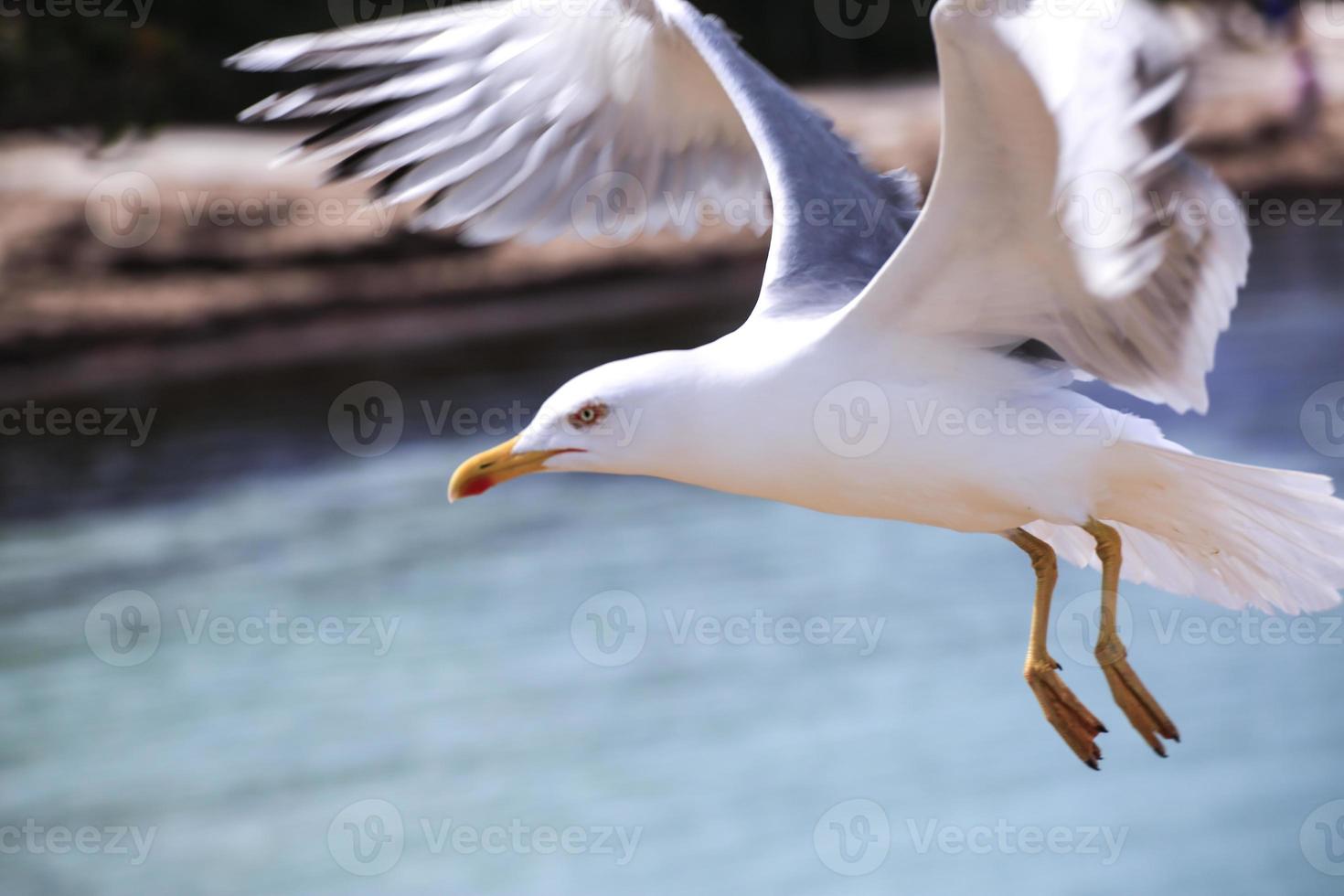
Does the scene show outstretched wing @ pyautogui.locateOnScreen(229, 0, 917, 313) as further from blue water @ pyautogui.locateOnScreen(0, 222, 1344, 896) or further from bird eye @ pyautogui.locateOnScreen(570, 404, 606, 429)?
blue water @ pyautogui.locateOnScreen(0, 222, 1344, 896)

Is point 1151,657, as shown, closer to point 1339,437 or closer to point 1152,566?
point 1339,437

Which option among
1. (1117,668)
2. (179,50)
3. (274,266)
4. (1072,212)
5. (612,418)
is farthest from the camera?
(274,266)

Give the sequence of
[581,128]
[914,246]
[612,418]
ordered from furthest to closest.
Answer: [581,128]
[612,418]
[914,246]

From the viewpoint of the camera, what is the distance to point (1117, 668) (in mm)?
2328

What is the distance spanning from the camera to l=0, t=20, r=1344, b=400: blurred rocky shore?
31.6ft

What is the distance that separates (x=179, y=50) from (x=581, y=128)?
424cm

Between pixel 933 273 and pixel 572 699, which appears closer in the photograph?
pixel 933 273

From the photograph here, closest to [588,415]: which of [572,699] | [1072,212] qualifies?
[1072,212]

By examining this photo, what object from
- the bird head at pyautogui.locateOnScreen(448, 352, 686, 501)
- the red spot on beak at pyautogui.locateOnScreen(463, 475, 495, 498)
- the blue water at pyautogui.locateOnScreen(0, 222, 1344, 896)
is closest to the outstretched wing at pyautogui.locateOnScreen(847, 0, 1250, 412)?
the bird head at pyautogui.locateOnScreen(448, 352, 686, 501)

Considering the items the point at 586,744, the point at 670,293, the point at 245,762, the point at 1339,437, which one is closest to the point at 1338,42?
the point at 1339,437

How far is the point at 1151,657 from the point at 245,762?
158 inches

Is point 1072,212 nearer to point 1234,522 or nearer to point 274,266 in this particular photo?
point 1234,522

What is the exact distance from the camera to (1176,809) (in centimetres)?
699

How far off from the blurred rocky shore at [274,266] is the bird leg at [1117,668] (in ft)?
24.7
